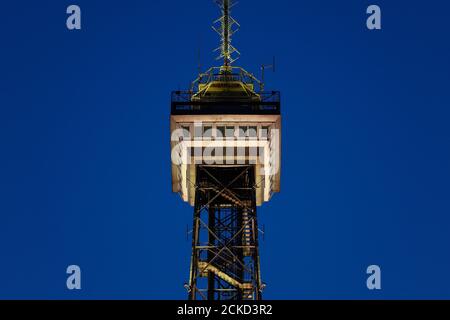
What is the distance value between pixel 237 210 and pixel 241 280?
6446 mm

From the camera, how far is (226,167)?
71.7m

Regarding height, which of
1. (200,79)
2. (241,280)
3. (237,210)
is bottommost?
(241,280)

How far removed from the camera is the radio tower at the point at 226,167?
6744 cm

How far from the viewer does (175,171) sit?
72.7 metres

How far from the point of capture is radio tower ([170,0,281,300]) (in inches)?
2655
